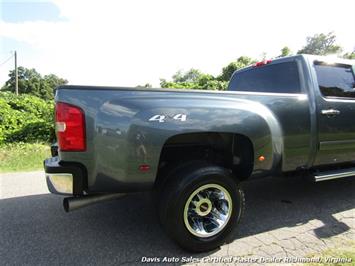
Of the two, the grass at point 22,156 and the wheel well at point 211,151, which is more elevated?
the wheel well at point 211,151

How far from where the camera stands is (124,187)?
265 cm

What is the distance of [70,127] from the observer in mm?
2467

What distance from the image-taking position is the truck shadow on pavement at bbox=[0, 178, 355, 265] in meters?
2.84

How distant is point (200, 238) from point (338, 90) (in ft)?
8.72

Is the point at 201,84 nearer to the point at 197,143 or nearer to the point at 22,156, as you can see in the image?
the point at 22,156

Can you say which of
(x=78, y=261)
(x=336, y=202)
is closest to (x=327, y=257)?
(x=336, y=202)

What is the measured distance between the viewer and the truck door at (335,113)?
356 cm

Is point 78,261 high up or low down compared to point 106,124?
down

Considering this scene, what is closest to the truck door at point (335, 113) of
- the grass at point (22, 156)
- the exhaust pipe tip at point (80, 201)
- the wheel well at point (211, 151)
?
the wheel well at point (211, 151)

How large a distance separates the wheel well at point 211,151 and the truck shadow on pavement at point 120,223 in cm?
67

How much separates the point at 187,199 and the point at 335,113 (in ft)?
7.24

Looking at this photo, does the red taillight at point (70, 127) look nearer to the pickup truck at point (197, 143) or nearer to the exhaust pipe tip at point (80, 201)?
the pickup truck at point (197, 143)

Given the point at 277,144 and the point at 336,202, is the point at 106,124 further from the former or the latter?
the point at 336,202

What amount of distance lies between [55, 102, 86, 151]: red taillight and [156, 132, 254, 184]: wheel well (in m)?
0.82
